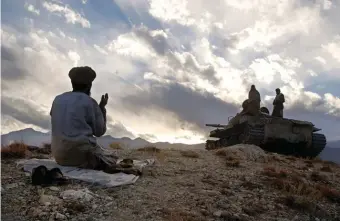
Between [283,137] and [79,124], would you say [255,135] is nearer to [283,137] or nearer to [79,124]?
[283,137]

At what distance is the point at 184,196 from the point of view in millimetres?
6660

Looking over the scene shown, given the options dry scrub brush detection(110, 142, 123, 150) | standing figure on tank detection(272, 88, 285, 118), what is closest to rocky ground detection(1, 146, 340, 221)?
dry scrub brush detection(110, 142, 123, 150)

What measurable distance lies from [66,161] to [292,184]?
4.76 metres

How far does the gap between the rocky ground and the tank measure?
24.4 feet

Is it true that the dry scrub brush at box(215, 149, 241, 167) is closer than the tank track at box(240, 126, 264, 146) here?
Yes

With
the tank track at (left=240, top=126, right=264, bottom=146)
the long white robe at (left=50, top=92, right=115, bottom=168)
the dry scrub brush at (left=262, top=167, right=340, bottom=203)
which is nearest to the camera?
the long white robe at (left=50, top=92, right=115, bottom=168)

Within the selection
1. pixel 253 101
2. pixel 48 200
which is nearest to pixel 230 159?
pixel 48 200

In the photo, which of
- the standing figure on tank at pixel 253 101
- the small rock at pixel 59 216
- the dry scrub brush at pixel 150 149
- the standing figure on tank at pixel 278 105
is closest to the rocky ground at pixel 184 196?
the small rock at pixel 59 216

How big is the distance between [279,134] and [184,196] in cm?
1231

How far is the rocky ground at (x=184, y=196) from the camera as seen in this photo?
5348mm

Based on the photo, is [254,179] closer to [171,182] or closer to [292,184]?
[292,184]

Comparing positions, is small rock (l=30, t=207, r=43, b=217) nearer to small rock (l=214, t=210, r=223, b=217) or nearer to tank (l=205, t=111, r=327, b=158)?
small rock (l=214, t=210, r=223, b=217)

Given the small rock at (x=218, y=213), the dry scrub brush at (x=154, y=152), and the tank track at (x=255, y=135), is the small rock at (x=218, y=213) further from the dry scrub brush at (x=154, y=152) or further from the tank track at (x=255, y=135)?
the tank track at (x=255, y=135)

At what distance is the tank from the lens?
17.8 meters
